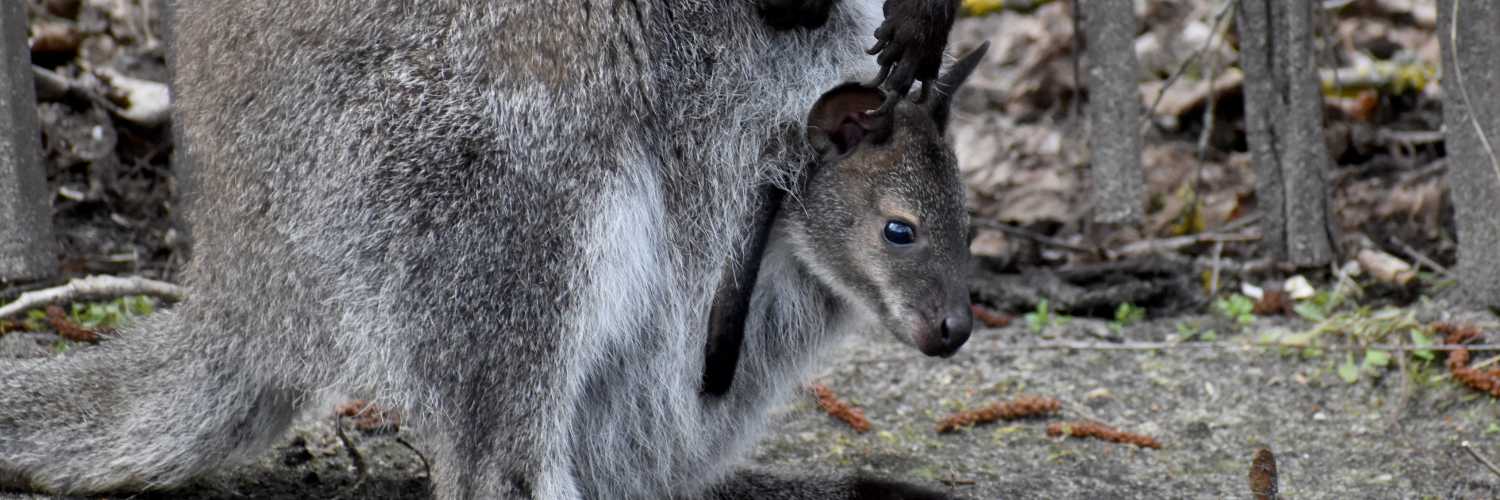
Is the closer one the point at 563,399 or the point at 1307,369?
the point at 563,399

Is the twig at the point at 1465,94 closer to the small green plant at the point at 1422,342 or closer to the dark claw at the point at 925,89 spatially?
the small green plant at the point at 1422,342

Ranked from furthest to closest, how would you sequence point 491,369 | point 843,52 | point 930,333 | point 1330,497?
point 1330,497, point 843,52, point 930,333, point 491,369

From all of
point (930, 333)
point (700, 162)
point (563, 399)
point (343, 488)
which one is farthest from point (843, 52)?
point (343, 488)

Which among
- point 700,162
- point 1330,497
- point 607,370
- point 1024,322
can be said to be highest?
point 700,162

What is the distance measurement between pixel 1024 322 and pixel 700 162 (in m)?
2.06

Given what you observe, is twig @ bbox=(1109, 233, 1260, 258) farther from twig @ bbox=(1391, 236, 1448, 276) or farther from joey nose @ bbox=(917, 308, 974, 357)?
joey nose @ bbox=(917, 308, 974, 357)

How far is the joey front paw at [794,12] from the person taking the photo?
10.9ft

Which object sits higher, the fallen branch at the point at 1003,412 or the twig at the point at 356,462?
the twig at the point at 356,462

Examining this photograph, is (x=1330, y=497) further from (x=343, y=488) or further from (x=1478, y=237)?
(x=343, y=488)

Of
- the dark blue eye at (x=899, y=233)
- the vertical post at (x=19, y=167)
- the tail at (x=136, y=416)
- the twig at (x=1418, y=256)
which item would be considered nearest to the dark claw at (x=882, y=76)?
the dark blue eye at (x=899, y=233)

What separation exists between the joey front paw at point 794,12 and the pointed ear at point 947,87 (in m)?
0.29

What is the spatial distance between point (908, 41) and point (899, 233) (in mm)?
397

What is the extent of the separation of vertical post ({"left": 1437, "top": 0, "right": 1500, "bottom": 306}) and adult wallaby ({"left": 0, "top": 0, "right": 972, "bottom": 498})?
1.75 m

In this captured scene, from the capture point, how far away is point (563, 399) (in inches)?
120
